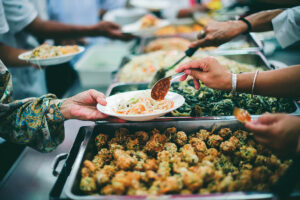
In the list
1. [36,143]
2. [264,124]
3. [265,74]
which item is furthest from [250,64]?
[36,143]

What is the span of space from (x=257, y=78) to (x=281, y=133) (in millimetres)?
721

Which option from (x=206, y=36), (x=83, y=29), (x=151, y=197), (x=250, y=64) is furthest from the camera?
(x=83, y=29)

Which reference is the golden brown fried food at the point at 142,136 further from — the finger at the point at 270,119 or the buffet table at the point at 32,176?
the finger at the point at 270,119

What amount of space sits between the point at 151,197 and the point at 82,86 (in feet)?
9.99

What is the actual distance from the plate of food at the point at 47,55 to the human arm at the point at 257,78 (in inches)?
62.0

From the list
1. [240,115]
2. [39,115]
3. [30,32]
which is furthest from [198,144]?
[30,32]

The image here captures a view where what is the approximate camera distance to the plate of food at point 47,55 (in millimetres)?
2439

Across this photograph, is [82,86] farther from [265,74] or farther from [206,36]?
[265,74]

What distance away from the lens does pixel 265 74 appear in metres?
1.84

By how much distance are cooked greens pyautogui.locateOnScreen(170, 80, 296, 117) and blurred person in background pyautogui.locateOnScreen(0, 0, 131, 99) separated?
2.57 metres

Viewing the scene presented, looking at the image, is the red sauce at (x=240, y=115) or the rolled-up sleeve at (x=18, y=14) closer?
the red sauce at (x=240, y=115)

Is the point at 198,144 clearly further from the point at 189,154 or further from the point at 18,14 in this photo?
the point at 18,14

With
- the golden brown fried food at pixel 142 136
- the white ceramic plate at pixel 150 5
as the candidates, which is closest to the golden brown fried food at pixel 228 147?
the golden brown fried food at pixel 142 136

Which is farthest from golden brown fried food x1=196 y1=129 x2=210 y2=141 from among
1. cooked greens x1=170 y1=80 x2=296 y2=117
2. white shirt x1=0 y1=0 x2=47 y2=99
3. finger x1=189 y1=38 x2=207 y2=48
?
white shirt x1=0 y1=0 x2=47 y2=99
